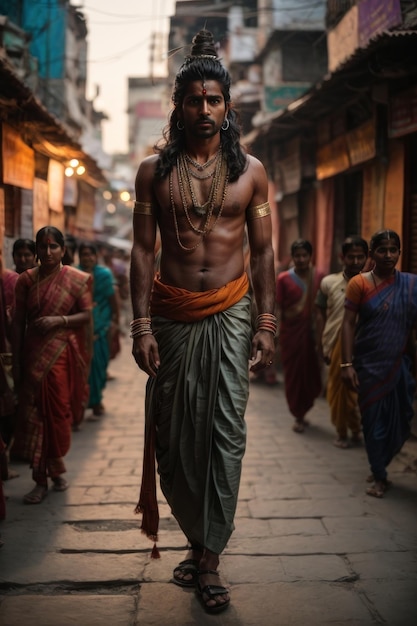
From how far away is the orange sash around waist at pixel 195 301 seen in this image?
337 centimetres

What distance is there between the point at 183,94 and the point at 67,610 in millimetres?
2574

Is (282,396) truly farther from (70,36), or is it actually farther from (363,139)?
(70,36)

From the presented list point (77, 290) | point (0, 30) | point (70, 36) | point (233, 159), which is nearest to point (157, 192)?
point (233, 159)

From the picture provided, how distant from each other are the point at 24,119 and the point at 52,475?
18.1 feet

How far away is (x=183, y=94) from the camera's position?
136 inches

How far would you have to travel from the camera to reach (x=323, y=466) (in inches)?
230

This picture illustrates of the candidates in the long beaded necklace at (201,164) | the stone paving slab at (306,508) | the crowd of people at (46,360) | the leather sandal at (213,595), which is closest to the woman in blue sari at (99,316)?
the crowd of people at (46,360)

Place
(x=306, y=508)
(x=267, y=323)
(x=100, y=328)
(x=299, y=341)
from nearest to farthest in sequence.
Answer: (x=267, y=323)
(x=306, y=508)
(x=299, y=341)
(x=100, y=328)

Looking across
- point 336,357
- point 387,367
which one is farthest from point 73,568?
point 336,357

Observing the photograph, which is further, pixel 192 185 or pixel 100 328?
pixel 100 328

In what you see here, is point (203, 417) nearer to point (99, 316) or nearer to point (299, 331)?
point (299, 331)

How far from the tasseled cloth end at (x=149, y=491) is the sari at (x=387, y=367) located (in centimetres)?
215

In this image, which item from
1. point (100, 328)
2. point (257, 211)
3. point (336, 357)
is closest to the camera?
point (257, 211)

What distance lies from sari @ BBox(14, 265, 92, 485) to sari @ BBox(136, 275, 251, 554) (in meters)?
1.68
